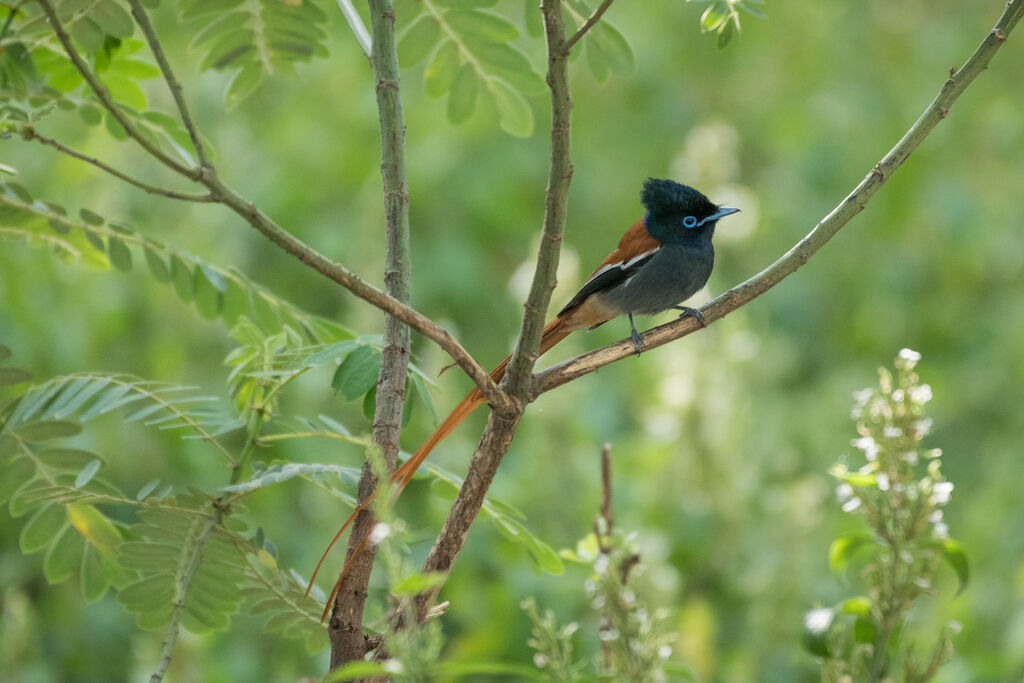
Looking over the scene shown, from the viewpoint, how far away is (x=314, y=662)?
9.62 feet

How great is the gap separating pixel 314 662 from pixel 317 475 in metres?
1.86

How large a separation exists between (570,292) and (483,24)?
1.29 m

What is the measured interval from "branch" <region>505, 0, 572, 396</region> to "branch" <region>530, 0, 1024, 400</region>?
0.06 metres

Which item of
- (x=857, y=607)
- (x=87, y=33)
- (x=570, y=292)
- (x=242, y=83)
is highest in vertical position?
(x=570, y=292)

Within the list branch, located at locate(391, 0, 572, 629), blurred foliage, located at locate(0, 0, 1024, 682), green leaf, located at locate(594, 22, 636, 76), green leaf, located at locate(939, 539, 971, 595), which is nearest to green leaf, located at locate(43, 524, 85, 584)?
blurred foliage, located at locate(0, 0, 1024, 682)

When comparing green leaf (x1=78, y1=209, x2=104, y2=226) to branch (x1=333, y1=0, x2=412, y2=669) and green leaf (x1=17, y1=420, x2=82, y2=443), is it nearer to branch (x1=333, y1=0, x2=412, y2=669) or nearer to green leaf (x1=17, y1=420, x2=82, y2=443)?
green leaf (x1=17, y1=420, x2=82, y2=443)

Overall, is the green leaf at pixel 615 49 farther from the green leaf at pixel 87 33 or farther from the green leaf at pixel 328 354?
the green leaf at pixel 87 33

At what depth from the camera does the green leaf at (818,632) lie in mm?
1221

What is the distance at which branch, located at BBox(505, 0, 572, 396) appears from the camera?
93 centimetres

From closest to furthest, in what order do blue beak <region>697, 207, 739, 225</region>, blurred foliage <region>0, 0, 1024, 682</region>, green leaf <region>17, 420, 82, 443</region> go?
→ 1. green leaf <region>17, 420, 82, 443</region>
2. blue beak <region>697, 207, 739, 225</region>
3. blurred foliage <region>0, 0, 1024, 682</region>

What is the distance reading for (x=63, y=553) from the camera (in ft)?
4.56

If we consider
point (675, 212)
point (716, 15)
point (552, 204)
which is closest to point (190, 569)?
point (552, 204)

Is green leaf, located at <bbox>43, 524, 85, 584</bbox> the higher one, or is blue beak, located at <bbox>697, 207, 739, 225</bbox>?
blue beak, located at <bbox>697, 207, 739, 225</bbox>

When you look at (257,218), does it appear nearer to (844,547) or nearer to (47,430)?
(47,430)
